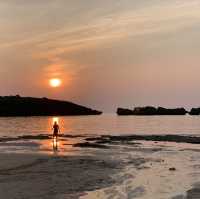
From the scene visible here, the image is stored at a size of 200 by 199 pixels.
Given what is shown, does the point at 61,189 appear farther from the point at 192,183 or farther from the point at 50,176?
the point at 192,183

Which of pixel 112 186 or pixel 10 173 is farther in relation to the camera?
pixel 10 173

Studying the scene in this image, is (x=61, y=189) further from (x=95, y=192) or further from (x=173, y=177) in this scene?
(x=173, y=177)

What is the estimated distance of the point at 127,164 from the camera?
3112cm

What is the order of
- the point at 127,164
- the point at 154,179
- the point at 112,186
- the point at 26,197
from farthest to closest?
the point at 127,164 → the point at 154,179 → the point at 112,186 → the point at 26,197

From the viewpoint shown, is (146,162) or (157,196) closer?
(157,196)

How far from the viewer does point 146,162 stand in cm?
3247

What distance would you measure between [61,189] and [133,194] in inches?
120

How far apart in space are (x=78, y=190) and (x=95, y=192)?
34.3 inches

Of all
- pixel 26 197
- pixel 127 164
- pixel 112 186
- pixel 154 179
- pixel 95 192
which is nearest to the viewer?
pixel 26 197

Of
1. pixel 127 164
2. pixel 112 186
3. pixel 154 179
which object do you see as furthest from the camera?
pixel 127 164

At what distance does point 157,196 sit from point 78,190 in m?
3.33

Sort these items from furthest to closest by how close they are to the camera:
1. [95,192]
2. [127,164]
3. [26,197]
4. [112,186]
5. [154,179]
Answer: [127,164]
[154,179]
[112,186]
[95,192]
[26,197]

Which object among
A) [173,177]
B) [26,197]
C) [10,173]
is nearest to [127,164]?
[173,177]

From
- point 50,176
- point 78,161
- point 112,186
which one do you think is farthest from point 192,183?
point 78,161
